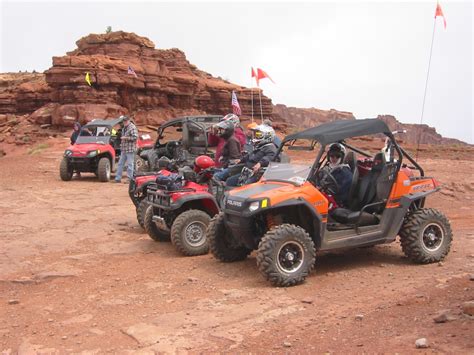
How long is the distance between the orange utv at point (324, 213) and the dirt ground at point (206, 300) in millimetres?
248

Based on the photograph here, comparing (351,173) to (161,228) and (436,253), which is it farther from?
(161,228)

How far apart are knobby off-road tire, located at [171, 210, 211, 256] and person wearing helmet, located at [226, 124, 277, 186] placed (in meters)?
0.73

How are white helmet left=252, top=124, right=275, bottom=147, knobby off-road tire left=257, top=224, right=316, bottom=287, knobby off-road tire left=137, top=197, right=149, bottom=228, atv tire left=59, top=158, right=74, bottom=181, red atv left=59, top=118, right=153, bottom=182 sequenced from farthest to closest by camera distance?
atv tire left=59, top=158, right=74, bottom=181 → red atv left=59, top=118, right=153, bottom=182 → knobby off-road tire left=137, top=197, right=149, bottom=228 → white helmet left=252, top=124, right=275, bottom=147 → knobby off-road tire left=257, top=224, right=316, bottom=287

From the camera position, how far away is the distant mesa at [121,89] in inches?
1264

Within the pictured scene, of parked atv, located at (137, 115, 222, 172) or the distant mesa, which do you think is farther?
the distant mesa

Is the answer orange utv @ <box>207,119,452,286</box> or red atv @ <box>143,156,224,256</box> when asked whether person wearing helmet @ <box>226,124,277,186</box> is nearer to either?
red atv @ <box>143,156,224,256</box>

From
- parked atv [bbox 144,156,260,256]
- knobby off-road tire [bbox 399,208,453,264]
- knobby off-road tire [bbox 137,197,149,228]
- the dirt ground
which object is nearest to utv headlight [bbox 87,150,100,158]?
the dirt ground

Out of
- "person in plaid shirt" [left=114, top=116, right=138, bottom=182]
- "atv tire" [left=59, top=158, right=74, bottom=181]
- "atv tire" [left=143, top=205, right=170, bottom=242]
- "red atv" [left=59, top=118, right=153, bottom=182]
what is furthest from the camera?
"atv tire" [left=59, top=158, right=74, bottom=181]

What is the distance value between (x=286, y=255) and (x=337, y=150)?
5.93 ft

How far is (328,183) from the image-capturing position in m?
7.12

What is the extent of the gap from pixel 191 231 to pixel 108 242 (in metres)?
1.79

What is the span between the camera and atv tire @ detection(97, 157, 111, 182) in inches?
634

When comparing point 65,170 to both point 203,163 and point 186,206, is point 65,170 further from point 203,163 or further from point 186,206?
point 186,206

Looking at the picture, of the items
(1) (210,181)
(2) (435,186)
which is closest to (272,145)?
(1) (210,181)
